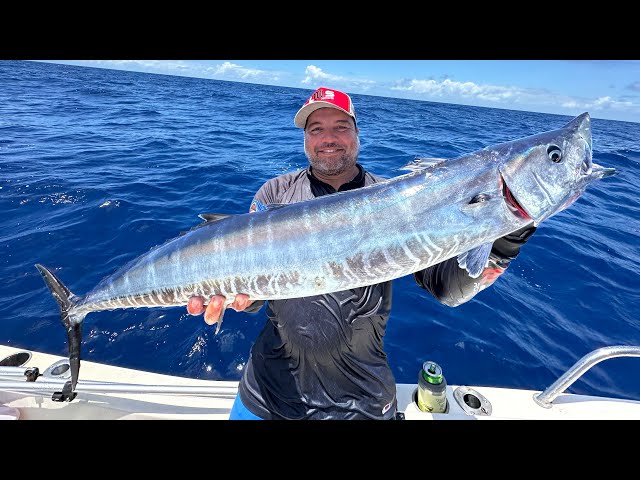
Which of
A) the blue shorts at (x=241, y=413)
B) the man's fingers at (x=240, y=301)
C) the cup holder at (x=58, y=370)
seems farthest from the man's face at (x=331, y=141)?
the cup holder at (x=58, y=370)

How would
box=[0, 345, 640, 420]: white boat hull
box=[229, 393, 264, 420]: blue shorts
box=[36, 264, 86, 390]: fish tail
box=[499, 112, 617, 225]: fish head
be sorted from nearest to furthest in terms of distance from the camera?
box=[499, 112, 617, 225]: fish head < box=[229, 393, 264, 420]: blue shorts < box=[36, 264, 86, 390]: fish tail < box=[0, 345, 640, 420]: white boat hull

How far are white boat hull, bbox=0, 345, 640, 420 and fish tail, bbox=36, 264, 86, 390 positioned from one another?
336mm

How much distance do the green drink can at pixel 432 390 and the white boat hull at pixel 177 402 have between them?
0.08m

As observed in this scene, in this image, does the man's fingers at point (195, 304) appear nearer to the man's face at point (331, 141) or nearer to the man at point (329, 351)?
the man at point (329, 351)

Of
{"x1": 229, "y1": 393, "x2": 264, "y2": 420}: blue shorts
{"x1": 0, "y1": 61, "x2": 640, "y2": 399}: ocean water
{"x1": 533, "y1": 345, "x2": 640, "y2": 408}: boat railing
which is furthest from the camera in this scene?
{"x1": 0, "y1": 61, "x2": 640, "y2": 399}: ocean water

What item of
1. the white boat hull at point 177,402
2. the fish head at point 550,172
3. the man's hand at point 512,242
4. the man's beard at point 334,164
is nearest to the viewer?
the fish head at point 550,172

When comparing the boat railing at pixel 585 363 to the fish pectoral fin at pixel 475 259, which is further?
the boat railing at pixel 585 363

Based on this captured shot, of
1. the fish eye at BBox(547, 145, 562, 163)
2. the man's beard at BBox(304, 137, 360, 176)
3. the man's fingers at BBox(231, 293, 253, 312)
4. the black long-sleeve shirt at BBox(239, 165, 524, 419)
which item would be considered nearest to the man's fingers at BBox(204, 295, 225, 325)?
the man's fingers at BBox(231, 293, 253, 312)

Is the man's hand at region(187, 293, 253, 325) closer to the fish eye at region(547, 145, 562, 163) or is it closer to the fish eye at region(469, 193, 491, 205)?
the fish eye at region(469, 193, 491, 205)

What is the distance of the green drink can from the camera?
3445mm

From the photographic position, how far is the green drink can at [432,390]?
345cm

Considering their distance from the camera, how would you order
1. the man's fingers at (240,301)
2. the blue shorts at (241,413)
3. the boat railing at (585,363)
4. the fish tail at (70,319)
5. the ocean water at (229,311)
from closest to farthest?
the man's fingers at (240,301) < the blue shorts at (241,413) < the boat railing at (585,363) < the fish tail at (70,319) < the ocean water at (229,311)

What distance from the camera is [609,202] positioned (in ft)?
40.6

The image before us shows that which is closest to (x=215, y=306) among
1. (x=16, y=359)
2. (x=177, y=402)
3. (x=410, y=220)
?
(x=177, y=402)
